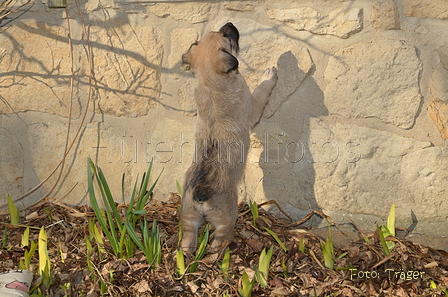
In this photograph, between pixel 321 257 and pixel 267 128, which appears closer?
pixel 321 257

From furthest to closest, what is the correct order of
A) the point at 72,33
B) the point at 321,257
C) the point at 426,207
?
the point at 72,33
the point at 426,207
the point at 321,257

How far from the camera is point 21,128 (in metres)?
4.73

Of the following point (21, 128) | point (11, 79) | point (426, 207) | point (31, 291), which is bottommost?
point (31, 291)

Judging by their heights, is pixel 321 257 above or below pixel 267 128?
below

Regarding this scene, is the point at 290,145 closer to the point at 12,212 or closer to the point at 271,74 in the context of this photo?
the point at 271,74

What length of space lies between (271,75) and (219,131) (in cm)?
70

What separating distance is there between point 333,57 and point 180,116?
4.85 feet

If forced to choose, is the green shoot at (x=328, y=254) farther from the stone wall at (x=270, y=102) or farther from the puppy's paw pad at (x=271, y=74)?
the puppy's paw pad at (x=271, y=74)

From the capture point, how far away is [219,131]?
410 cm

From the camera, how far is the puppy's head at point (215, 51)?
404 centimetres

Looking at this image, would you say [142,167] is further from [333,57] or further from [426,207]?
[426,207]

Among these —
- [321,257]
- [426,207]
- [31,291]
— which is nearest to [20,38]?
[31,291]

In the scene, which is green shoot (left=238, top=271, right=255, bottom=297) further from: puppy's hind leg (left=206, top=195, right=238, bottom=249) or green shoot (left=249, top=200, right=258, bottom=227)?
green shoot (left=249, top=200, right=258, bottom=227)

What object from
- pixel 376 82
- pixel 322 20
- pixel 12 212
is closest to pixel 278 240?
pixel 376 82
